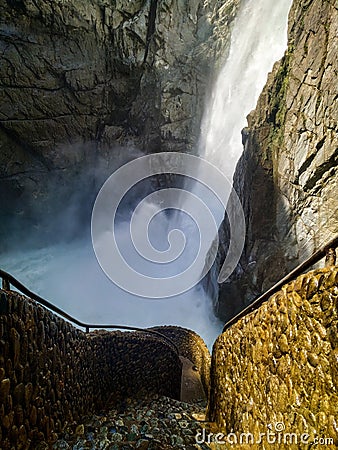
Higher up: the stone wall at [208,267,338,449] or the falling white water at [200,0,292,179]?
the falling white water at [200,0,292,179]

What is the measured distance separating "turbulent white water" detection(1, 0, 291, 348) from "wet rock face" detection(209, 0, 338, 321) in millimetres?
6069

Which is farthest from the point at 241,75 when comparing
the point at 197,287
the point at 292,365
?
the point at 292,365

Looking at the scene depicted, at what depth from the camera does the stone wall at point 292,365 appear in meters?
1.71

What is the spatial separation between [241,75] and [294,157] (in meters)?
11.1

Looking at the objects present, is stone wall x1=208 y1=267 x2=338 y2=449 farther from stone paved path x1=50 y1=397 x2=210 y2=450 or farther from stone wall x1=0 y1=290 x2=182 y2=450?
stone wall x1=0 y1=290 x2=182 y2=450

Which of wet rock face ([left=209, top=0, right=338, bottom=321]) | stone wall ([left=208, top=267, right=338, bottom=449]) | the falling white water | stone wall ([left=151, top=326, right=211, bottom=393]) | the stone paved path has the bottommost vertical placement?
the stone paved path

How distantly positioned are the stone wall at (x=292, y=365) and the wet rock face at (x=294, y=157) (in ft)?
22.4

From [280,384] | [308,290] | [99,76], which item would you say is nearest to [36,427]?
[280,384]

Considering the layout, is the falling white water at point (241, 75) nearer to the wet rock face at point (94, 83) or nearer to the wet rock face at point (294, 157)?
the wet rock face at point (94, 83)

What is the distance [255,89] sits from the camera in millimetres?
16266

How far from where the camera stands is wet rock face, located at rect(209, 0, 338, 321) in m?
8.06

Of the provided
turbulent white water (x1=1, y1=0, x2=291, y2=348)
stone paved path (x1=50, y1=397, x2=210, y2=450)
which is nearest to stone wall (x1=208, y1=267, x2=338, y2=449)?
stone paved path (x1=50, y1=397, x2=210, y2=450)

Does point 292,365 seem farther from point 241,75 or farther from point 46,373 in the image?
point 241,75

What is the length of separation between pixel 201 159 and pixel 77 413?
19666 mm
